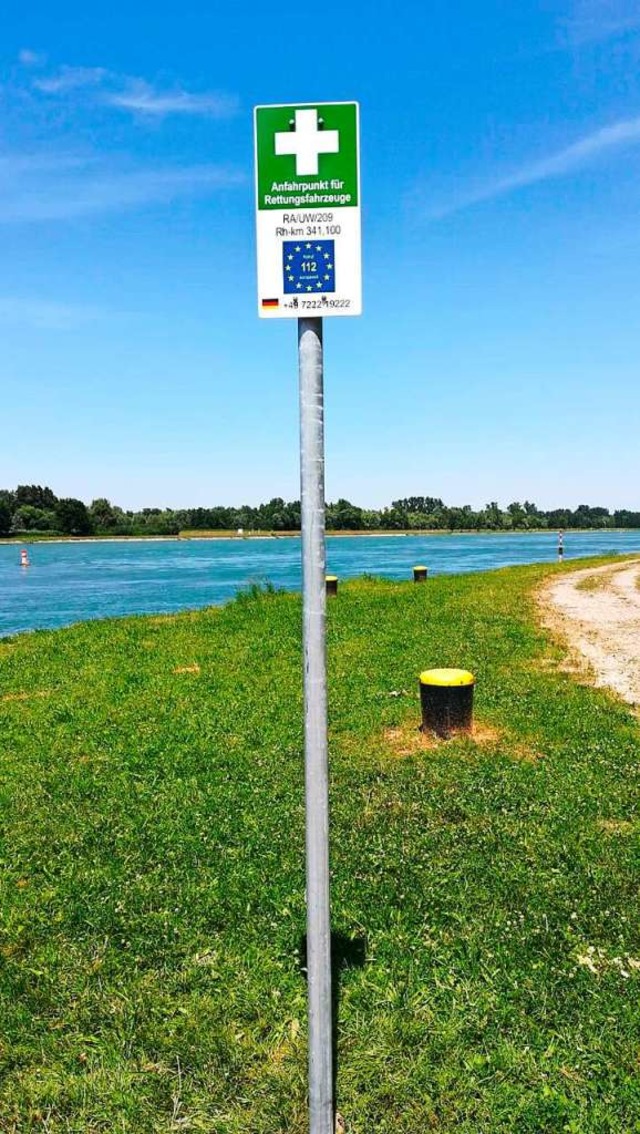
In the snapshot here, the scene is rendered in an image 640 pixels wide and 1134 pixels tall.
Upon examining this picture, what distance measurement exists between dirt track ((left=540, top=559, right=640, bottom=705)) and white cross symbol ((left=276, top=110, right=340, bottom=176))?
338 inches

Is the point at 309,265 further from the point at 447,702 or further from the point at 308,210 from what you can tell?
the point at 447,702

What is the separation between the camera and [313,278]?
236 cm

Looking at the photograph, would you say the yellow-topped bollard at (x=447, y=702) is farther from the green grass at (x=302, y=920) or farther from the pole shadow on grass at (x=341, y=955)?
the pole shadow on grass at (x=341, y=955)

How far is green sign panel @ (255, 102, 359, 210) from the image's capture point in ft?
7.46

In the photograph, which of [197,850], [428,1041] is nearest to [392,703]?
[197,850]

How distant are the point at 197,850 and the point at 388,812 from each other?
162 cm

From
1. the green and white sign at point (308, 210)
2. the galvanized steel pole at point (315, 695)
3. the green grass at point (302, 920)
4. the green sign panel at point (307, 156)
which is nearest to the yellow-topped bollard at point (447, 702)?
the green grass at point (302, 920)

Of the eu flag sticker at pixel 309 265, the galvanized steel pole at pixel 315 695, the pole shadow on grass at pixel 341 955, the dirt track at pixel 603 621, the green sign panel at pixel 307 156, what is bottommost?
the pole shadow on grass at pixel 341 955

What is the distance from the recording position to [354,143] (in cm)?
227

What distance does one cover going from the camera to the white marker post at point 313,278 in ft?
7.49

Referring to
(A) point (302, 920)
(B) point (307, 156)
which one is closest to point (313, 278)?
(B) point (307, 156)

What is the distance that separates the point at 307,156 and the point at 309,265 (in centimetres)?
33

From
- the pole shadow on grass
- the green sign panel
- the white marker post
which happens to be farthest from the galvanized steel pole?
the pole shadow on grass

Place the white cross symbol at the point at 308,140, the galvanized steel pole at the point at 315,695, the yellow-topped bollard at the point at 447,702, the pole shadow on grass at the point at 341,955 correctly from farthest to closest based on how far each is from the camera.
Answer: the yellow-topped bollard at the point at 447,702
the pole shadow on grass at the point at 341,955
the galvanized steel pole at the point at 315,695
the white cross symbol at the point at 308,140
